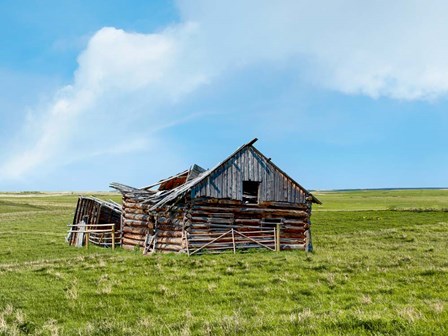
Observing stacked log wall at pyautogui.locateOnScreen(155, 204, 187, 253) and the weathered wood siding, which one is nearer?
stacked log wall at pyautogui.locateOnScreen(155, 204, 187, 253)

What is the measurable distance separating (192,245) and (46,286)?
452 inches

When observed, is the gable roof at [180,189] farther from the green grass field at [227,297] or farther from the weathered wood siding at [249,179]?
the green grass field at [227,297]

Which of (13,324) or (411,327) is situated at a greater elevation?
(411,327)

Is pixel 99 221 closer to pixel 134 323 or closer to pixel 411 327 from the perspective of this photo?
pixel 134 323

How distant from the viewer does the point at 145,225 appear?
92.3 feet

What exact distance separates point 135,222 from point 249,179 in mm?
8455

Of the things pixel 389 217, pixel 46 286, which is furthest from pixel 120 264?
pixel 389 217

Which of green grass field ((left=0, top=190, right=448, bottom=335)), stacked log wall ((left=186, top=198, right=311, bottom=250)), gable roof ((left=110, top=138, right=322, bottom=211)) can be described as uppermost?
gable roof ((left=110, top=138, right=322, bottom=211))

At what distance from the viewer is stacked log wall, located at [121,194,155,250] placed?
91.1 ft

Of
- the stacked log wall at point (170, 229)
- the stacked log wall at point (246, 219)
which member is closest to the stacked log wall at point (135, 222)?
the stacked log wall at point (170, 229)

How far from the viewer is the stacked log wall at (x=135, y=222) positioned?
27.8m

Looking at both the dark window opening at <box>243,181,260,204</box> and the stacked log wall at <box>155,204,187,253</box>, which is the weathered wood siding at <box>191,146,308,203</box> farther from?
the stacked log wall at <box>155,204,187,253</box>

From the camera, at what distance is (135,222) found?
28.8 meters

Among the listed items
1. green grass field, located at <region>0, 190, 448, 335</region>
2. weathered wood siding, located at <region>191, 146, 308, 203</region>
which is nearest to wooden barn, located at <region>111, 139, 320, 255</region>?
weathered wood siding, located at <region>191, 146, 308, 203</region>
